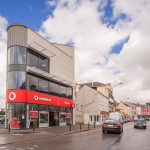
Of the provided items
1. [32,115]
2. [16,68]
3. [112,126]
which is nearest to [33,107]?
[32,115]

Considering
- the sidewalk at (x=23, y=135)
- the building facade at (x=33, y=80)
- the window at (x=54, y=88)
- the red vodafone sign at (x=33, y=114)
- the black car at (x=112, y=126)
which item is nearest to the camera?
the sidewalk at (x=23, y=135)

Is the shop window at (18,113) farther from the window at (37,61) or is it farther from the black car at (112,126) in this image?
the black car at (112,126)

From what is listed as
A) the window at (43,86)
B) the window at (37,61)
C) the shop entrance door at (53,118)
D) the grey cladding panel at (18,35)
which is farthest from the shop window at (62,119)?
the grey cladding panel at (18,35)

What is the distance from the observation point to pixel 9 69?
114ft

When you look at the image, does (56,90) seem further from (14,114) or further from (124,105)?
(124,105)

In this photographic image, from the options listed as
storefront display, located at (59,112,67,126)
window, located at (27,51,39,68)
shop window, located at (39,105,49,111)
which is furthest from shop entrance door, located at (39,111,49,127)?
window, located at (27,51,39,68)

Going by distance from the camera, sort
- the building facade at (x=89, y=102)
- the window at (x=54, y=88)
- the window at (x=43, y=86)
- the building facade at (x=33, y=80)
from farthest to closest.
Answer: the building facade at (x=89, y=102) → the window at (x=54, y=88) → the window at (x=43, y=86) → the building facade at (x=33, y=80)

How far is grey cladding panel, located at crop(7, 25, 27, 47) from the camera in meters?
34.6

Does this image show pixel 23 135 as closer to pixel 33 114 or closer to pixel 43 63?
pixel 33 114

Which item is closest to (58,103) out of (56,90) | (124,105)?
(56,90)

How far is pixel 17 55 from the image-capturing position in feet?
113

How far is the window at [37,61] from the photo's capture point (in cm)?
3629

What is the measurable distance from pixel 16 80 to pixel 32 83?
2699mm

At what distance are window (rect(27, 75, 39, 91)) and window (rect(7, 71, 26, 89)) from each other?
955 mm
